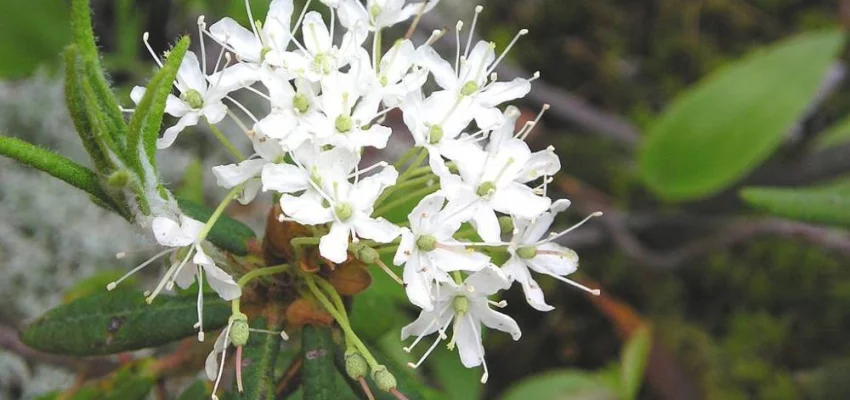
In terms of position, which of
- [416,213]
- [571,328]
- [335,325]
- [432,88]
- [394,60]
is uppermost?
[394,60]

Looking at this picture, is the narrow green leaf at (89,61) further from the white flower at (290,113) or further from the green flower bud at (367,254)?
the green flower bud at (367,254)

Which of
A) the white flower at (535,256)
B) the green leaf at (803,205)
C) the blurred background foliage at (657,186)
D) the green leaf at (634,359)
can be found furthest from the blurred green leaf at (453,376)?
the white flower at (535,256)

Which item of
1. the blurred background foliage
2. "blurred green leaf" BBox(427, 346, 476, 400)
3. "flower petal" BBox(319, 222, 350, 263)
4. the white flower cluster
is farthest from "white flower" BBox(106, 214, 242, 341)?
"blurred green leaf" BBox(427, 346, 476, 400)

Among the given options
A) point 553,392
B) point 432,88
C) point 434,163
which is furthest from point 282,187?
point 432,88

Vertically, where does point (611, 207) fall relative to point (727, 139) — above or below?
below

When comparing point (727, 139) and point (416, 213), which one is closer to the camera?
point (416, 213)

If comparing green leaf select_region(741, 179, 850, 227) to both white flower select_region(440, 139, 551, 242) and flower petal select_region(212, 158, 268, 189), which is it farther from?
flower petal select_region(212, 158, 268, 189)

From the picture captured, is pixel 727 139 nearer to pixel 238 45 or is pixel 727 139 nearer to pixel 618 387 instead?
pixel 618 387

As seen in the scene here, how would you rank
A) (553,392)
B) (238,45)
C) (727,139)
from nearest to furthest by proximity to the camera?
(238,45) → (553,392) → (727,139)
